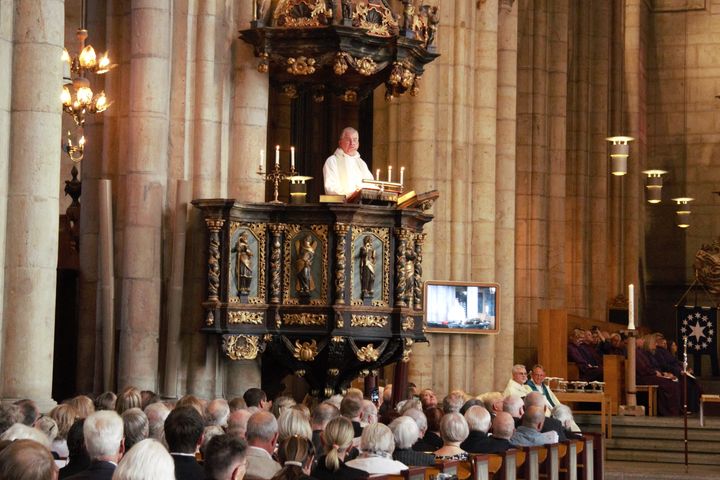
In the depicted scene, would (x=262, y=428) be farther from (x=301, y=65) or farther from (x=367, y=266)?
(x=301, y=65)

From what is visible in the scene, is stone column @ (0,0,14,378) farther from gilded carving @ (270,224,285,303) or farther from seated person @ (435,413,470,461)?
gilded carving @ (270,224,285,303)

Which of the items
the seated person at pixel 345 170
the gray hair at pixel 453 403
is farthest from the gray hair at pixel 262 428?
the seated person at pixel 345 170

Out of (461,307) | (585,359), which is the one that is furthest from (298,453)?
(585,359)

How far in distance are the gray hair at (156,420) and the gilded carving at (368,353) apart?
571 cm

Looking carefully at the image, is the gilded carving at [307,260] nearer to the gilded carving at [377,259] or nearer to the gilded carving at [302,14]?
the gilded carving at [377,259]

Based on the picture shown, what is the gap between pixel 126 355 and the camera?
1504 centimetres

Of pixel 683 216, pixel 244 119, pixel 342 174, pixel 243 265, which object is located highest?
pixel 683 216

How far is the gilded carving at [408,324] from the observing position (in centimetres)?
1561

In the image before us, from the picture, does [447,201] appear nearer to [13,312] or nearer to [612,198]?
[13,312]

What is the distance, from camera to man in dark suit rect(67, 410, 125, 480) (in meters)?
6.85

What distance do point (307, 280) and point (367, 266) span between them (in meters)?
0.65

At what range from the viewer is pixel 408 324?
15742 millimetres

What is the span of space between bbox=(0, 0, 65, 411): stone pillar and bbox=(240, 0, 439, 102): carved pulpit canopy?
14.0 feet

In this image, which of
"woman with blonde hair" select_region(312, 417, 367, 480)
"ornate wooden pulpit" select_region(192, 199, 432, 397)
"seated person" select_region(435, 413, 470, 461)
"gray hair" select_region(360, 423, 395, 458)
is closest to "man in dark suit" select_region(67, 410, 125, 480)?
"woman with blonde hair" select_region(312, 417, 367, 480)
